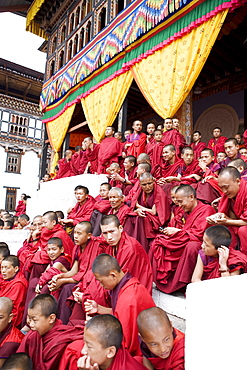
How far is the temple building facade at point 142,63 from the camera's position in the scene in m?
5.54

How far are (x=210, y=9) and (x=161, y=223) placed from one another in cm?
412

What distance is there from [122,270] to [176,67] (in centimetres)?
469

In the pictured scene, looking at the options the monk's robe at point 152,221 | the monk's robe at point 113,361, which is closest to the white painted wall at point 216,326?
the monk's robe at point 113,361

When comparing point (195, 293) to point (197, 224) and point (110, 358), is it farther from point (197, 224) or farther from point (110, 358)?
point (197, 224)

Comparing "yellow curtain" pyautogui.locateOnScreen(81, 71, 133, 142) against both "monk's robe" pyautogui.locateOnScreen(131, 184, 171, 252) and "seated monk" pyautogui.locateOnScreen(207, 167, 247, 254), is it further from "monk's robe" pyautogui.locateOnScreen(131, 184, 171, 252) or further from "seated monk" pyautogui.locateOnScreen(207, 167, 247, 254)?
"seated monk" pyautogui.locateOnScreen(207, 167, 247, 254)

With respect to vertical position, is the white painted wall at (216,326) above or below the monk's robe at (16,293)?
above

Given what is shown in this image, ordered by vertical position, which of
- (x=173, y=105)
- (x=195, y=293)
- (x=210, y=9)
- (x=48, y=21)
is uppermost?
(x=48, y=21)

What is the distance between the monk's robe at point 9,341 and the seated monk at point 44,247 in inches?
42.1

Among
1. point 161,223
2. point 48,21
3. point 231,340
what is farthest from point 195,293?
A: point 48,21

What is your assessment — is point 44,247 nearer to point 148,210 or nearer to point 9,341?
point 148,210

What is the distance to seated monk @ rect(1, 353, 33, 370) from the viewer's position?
154 cm

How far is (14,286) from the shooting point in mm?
3006

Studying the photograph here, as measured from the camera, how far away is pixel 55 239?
3176 millimetres

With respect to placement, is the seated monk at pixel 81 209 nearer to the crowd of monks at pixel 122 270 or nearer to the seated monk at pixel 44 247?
the crowd of monks at pixel 122 270
